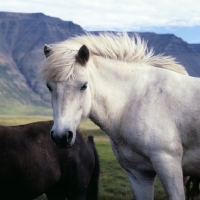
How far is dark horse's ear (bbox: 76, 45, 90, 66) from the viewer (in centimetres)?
423

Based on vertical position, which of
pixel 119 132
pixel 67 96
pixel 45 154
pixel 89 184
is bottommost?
pixel 89 184

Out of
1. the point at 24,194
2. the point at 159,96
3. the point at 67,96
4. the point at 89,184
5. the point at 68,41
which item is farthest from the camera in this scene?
the point at 89,184

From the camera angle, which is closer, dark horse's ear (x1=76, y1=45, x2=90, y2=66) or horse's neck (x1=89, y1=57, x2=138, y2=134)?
dark horse's ear (x1=76, y1=45, x2=90, y2=66)

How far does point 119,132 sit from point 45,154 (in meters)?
2.89

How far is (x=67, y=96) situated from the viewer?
13.4 ft

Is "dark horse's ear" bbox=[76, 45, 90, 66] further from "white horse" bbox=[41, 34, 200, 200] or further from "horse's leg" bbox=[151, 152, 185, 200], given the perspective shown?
"horse's leg" bbox=[151, 152, 185, 200]

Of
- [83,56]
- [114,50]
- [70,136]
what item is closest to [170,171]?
[70,136]

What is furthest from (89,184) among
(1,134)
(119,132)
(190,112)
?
(190,112)

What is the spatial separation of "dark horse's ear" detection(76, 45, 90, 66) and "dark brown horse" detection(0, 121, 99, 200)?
3.20 m

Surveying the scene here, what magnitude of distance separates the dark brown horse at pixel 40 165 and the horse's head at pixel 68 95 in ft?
9.73

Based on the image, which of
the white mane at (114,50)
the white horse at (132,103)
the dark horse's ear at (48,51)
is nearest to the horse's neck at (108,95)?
the white horse at (132,103)

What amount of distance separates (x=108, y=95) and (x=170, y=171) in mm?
1187

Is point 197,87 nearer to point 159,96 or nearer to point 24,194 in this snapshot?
point 159,96

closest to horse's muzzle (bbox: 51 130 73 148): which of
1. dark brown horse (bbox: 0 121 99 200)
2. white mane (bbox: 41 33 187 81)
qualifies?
white mane (bbox: 41 33 187 81)
